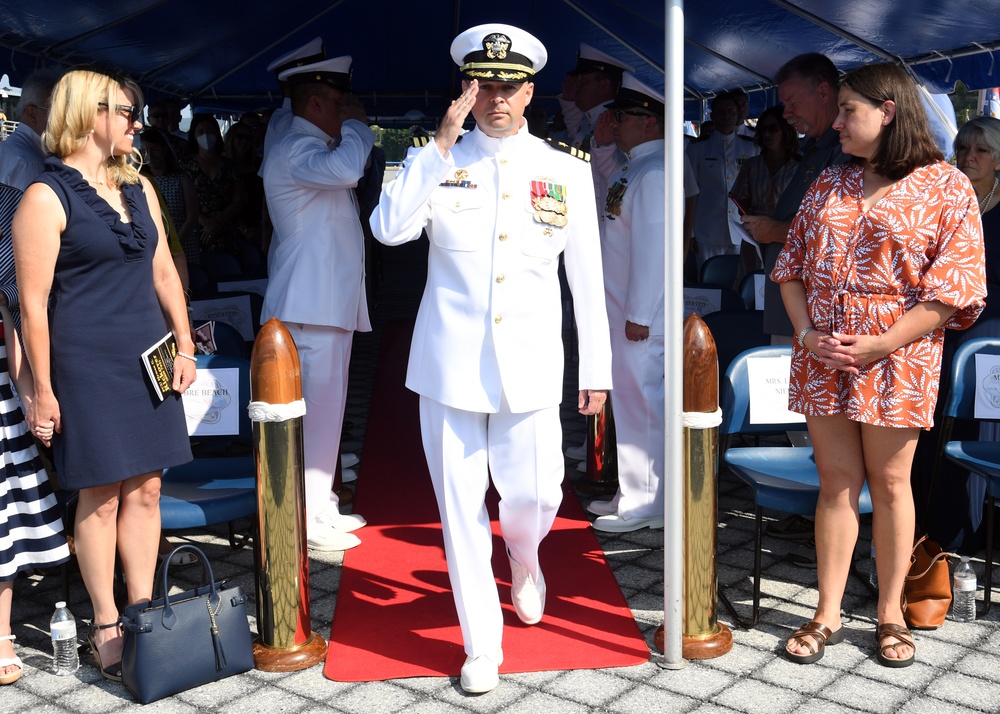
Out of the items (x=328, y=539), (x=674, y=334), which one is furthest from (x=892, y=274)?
(x=328, y=539)

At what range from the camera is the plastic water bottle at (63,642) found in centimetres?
333

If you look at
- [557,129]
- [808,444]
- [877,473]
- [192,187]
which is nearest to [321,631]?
[877,473]

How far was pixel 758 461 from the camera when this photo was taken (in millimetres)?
3982

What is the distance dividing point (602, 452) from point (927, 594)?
6.35ft

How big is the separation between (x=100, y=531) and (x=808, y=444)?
304 centimetres

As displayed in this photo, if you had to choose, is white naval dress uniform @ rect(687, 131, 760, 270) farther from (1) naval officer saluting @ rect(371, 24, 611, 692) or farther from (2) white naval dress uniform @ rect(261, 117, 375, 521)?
(1) naval officer saluting @ rect(371, 24, 611, 692)

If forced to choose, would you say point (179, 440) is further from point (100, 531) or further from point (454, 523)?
point (454, 523)

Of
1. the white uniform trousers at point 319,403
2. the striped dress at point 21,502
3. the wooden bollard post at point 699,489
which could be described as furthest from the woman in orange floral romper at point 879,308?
the striped dress at point 21,502

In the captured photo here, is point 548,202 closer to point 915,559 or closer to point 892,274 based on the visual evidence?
point 892,274

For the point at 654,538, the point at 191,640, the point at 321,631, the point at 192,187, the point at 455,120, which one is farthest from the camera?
the point at 192,187

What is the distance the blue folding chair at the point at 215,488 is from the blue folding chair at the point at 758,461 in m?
1.73

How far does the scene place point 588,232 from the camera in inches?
131

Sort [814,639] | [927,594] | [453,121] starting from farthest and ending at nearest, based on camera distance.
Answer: [927,594]
[814,639]
[453,121]

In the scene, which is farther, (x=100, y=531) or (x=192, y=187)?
(x=192, y=187)
